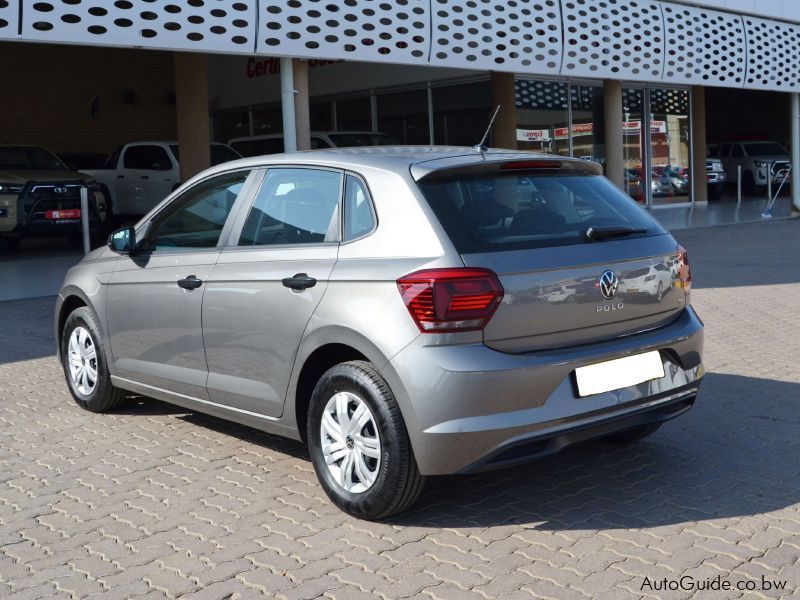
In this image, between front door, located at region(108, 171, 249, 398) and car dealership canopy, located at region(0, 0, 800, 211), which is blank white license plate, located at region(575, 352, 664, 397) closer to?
front door, located at region(108, 171, 249, 398)

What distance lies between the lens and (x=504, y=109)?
860 inches

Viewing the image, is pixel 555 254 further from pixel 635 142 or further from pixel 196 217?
pixel 635 142

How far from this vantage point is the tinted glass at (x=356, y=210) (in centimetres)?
460

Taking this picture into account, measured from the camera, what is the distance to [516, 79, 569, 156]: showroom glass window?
74.9ft

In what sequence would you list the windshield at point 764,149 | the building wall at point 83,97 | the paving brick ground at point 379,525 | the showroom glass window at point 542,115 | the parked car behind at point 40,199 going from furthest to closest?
the windshield at point 764,149
the building wall at point 83,97
the showroom glass window at point 542,115
the parked car behind at point 40,199
the paving brick ground at point 379,525

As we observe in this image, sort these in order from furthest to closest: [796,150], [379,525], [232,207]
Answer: [796,150], [232,207], [379,525]

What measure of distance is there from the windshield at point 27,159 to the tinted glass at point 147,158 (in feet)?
7.31

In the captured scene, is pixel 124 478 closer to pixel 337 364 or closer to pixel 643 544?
pixel 337 364

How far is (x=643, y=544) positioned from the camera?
4152mm

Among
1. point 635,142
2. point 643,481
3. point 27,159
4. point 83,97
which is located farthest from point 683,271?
point 83,97

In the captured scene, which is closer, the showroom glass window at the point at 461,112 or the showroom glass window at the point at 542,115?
the showroom glass window at the point at 461,112

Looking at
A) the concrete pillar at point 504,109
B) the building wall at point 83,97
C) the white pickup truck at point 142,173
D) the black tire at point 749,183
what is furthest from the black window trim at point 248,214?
the black tire at point 749,183

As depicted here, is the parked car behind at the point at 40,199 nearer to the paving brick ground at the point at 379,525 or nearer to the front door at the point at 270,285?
the paving brick ground at the point at 379,525

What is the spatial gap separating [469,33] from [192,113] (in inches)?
250
